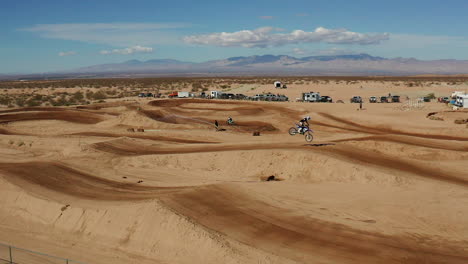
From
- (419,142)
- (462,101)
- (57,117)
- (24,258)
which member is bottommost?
(24,258)

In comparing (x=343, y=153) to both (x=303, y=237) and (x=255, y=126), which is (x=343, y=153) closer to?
(x=303, y=237)

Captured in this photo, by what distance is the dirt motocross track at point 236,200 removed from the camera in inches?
619

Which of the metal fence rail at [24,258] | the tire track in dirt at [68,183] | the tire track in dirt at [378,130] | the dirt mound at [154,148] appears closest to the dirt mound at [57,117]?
the dirt mound at [154,148]

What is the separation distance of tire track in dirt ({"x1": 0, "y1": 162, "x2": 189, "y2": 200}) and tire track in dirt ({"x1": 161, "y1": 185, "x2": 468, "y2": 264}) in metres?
3.07

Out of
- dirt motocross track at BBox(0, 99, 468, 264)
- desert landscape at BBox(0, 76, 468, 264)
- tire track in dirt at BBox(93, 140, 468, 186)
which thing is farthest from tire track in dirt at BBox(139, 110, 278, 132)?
tire track in dirt at BBox(93, 140, 468, 186)

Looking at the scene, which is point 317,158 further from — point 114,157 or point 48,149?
point 48,149

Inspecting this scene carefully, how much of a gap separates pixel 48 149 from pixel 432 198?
27.2 m

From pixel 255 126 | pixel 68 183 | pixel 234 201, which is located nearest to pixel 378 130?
pixel 255 126

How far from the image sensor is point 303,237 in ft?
53.8

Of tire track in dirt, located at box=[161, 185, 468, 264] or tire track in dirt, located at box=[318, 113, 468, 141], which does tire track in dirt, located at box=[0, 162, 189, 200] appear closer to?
tire track in dirt, located at box=[161, 185, 468, 264]

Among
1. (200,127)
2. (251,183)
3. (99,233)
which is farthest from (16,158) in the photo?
(200,127)

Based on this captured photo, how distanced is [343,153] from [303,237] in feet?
43.8

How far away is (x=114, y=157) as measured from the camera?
29594mm

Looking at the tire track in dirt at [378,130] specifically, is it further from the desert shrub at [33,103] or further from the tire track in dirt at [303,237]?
the desert shrub at [33,103]
